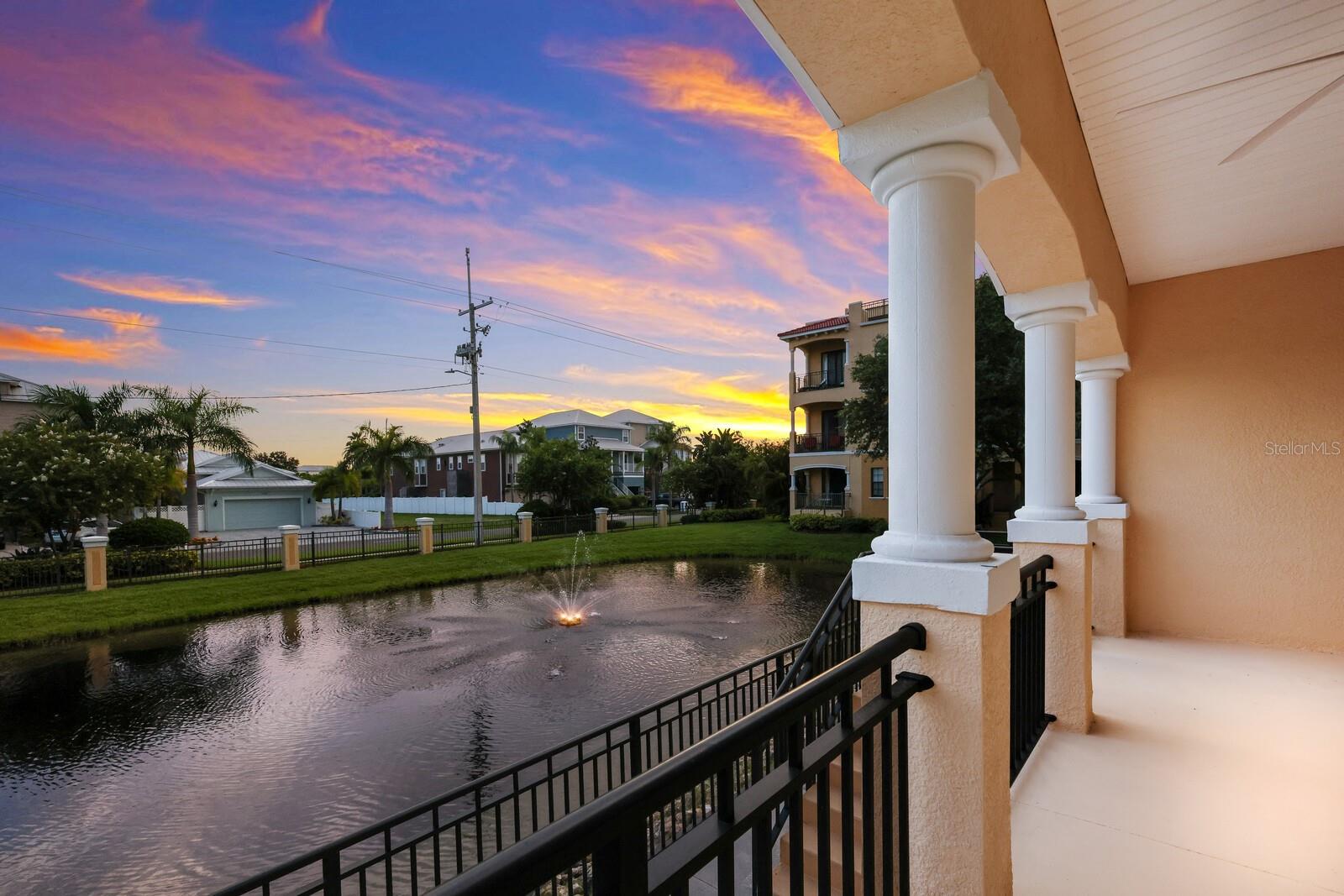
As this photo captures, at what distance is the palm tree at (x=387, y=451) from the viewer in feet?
81.0

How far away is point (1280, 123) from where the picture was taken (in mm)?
2398

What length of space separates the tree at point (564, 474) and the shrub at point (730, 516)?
487 cm

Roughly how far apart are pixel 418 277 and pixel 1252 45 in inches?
960

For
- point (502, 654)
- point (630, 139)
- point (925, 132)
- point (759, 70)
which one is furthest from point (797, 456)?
point (925, 132)

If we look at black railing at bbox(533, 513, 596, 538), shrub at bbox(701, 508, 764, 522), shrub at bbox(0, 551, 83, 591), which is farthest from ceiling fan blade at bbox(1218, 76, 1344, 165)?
shrub at bbox(701, 508, 764, 522)

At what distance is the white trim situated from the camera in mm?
1254

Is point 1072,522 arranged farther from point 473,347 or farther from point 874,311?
point 473,347

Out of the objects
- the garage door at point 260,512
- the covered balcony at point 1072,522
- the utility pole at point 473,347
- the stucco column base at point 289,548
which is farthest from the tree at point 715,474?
the covered balcony at point 1072,522

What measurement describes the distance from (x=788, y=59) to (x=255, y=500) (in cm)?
3098

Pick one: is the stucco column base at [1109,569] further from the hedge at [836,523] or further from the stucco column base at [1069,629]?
the hedge at [836,523]

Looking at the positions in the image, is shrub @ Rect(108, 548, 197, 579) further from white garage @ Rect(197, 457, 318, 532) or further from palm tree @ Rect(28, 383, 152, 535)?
white garage @ Rect(197, 457, 318, 532)

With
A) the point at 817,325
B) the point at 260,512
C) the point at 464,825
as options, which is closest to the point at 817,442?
the point at 817,325

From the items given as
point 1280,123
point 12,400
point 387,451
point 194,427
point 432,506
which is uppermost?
point 12,400

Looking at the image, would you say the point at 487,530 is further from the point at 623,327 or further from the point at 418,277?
the point at 623,327
